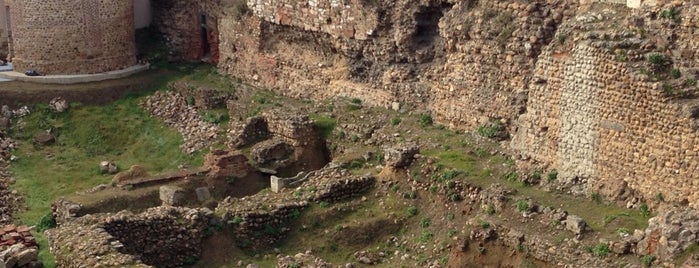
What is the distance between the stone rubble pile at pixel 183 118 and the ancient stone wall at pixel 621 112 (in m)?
8.33

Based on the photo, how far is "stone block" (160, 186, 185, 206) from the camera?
22.5 meters

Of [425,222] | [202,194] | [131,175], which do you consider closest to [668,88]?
[425,222]

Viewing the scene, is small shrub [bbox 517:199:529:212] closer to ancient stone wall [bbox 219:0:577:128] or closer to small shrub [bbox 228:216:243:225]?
ancient stone wall [bbox 219:0:577:128]

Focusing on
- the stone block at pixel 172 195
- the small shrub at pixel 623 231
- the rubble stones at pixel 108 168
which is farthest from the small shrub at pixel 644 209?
the rubble stones at pixel 108 168

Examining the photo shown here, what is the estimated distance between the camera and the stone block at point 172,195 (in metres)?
22.5

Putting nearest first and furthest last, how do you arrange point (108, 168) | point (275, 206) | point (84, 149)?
point (275, 206), point (108, 168), point (84, 149)

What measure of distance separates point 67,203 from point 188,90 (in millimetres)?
6935

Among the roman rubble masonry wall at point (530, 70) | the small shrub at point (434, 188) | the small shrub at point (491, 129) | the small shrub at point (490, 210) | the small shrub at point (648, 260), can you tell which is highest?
the roman rubble masonry wall at point (530, 70)

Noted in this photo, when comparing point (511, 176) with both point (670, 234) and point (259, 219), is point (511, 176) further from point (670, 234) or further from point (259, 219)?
point (259, 219)

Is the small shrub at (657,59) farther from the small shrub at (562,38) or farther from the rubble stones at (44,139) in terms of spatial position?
the rubble stones at (44,139)

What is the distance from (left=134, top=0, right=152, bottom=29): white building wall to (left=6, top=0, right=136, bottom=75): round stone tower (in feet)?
4.74

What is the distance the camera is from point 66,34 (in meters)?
29.5

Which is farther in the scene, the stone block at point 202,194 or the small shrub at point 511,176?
the stone block at point 202,194

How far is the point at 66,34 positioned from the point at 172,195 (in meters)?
8.40
